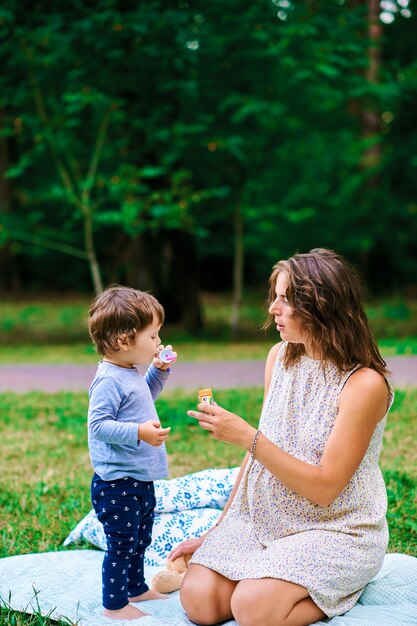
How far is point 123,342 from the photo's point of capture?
272 centimetres

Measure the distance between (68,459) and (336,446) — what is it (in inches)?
109

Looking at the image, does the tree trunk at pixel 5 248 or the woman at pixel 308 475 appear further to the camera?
the tree trunk at pixel 5 248

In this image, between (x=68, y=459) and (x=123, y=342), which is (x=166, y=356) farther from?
(x=68, y=459)

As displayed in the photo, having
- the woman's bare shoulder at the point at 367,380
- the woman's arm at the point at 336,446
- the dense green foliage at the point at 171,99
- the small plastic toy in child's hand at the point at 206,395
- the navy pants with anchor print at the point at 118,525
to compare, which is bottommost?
the navy pants with anchor print at the point at 118,525

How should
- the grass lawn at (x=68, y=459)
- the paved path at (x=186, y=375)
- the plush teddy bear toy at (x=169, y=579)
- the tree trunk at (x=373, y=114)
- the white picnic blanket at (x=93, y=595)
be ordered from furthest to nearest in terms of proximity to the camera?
the tree trunk at (x=373, y=114), the paved path at (x=186, y=375), the grass lawn at (x=68, y=459), the plush teddy bear toy at (x=169, y=579), the white picnic blanket at (x=93, y=595)

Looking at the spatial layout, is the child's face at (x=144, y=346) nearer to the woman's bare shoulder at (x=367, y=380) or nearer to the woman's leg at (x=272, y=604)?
the woman's bare shoulder at (x=367, y=380)

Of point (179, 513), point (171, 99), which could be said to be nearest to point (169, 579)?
point (179, 513)

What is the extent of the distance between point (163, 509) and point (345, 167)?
12001mm

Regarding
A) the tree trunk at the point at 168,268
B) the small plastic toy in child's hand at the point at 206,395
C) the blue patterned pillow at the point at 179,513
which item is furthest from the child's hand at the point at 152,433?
the tree trunk at the point at 168,268

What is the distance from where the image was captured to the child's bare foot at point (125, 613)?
2689 mm

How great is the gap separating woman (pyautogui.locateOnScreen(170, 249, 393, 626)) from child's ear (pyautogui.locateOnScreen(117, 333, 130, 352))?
16.6 inches

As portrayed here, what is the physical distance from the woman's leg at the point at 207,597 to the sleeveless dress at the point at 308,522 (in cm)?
4

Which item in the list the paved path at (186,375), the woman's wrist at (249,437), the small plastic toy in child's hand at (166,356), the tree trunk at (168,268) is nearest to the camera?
the woman's wrist at (249,437)

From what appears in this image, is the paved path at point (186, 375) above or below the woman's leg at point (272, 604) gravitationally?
below
